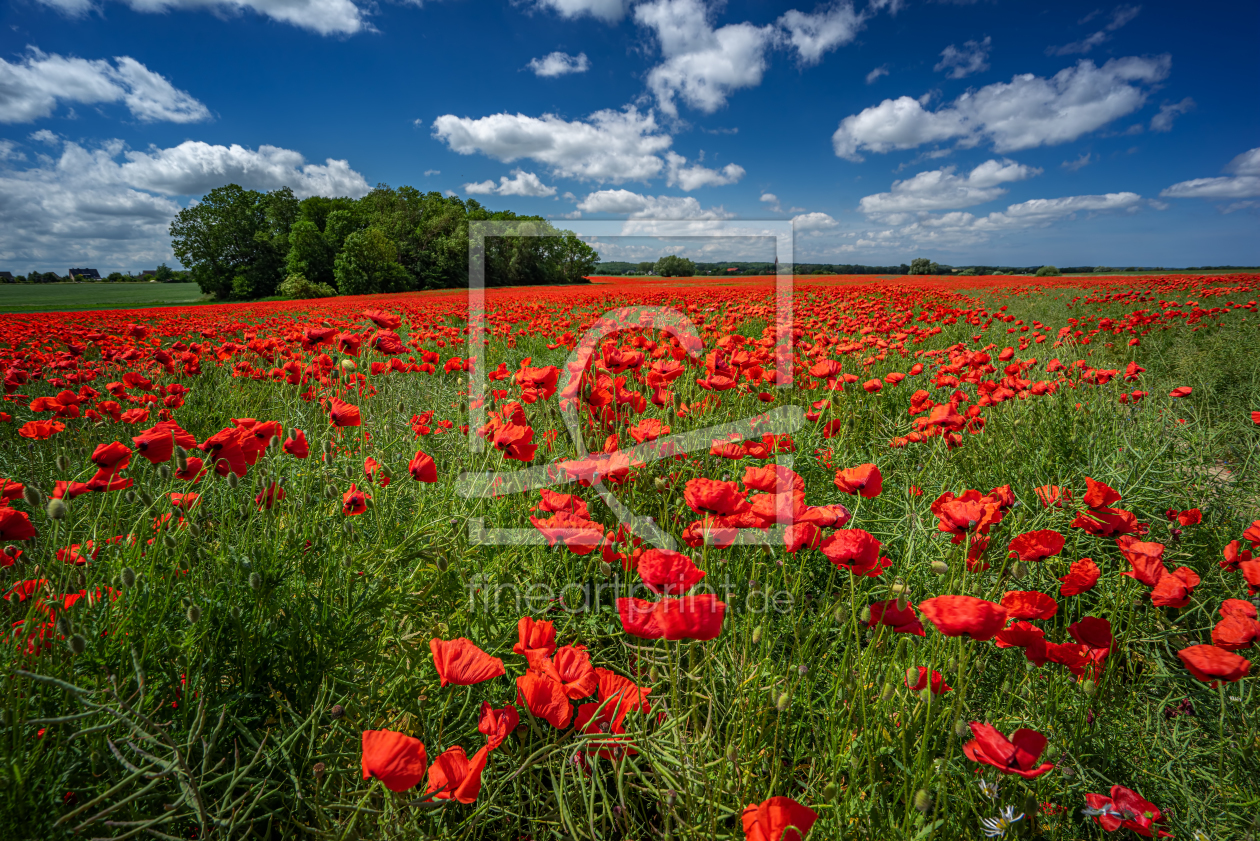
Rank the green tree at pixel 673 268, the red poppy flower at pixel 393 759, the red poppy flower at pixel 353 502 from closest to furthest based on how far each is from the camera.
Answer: the red poppy flower at pixel 393 759 → the red poppy flower at pixel 353 502 → the green tree at pixel 673 268

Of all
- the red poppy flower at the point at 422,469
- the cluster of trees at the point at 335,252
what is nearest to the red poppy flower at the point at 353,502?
the red poppy flower at the point at 422,469

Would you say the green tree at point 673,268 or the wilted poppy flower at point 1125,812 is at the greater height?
the green tree at point 673,268

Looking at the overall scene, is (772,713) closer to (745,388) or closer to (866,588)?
(866,588)

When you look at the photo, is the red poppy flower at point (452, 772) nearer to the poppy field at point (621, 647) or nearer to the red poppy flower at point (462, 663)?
the poppy field at point (621, 647)

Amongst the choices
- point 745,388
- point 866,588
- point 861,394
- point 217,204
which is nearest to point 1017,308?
point 861,394

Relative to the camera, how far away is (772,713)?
147cm

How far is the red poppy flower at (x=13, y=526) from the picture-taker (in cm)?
116

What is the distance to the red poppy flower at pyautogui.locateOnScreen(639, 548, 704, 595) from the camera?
1068mm

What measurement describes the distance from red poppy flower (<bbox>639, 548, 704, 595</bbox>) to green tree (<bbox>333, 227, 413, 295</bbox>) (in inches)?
1544

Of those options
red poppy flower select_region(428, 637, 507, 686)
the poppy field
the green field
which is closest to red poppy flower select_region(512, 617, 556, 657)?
the poppy field

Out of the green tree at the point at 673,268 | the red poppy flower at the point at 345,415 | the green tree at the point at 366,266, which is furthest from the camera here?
the green tree at the point at 366,266

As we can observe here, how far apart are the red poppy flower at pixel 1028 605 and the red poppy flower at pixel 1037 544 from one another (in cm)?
14

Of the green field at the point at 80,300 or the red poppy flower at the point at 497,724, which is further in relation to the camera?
the green field at the point at 80,300

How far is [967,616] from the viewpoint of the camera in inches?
35.9
